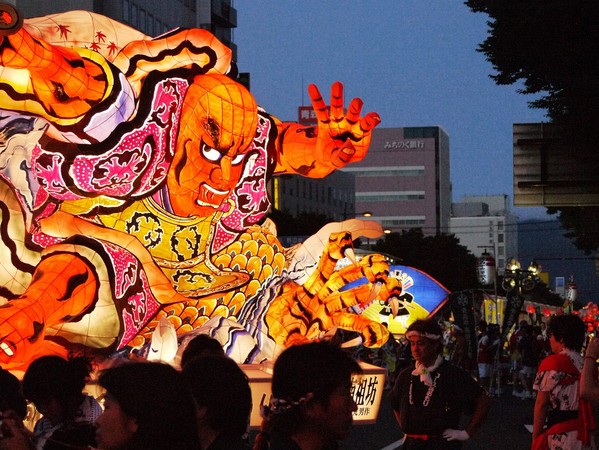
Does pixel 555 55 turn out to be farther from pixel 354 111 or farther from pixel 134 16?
pixel 134 16

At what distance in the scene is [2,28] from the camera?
9664mm

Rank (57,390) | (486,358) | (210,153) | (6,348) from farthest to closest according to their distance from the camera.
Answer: (486,358) → (210,153) → (6,348) → (57,390)

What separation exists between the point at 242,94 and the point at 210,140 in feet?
2.13

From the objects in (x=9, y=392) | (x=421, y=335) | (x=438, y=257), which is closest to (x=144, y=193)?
(x=421, y=335)

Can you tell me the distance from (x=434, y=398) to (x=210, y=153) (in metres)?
4.55

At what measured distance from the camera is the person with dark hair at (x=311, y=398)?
4531mm

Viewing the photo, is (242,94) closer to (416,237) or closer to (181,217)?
(181,217)

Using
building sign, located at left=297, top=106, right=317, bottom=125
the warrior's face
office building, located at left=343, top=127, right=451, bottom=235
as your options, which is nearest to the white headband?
the warrior's face

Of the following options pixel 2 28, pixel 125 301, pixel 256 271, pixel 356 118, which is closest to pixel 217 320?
pixel 256 271

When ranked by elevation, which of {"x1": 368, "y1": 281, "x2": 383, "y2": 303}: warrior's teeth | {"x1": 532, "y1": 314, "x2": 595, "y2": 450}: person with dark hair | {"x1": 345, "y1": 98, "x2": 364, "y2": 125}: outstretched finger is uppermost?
{"x1": 345, "y1": 98, "x2": 364, "y2": 125}: outstretched finger

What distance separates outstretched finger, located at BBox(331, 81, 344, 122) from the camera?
12.8 m

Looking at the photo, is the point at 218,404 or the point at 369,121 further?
the point at 369,121

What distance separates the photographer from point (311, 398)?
4523 mm

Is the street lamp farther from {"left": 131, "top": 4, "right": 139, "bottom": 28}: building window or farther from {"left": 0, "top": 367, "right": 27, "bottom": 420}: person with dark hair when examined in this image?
{"left": 0, "top": 367, "right": 27, "bottom": 420}: person with dark hair
